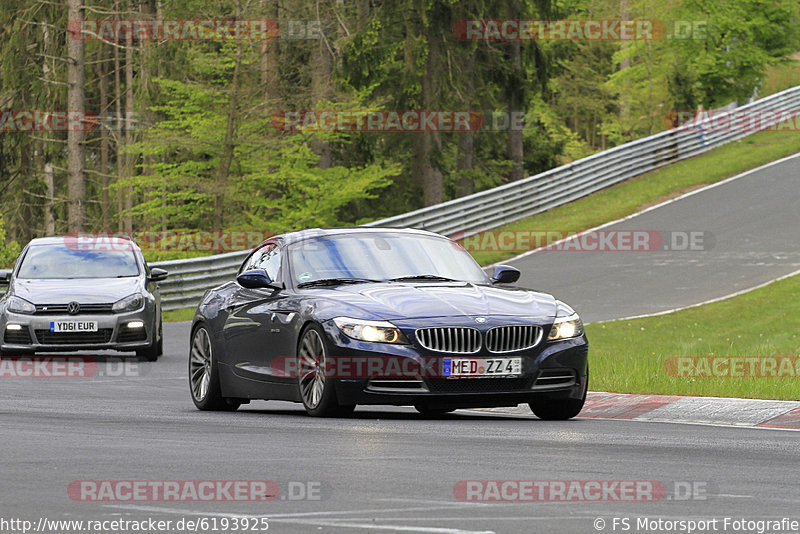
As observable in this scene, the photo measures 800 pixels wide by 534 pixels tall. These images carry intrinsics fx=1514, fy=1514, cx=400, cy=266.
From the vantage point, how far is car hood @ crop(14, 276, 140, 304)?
1983cm

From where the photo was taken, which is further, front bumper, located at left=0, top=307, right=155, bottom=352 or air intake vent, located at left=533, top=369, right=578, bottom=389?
front bumper, located at left=0, top=307, right=155, bottom=352

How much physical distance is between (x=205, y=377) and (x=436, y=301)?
2971mm

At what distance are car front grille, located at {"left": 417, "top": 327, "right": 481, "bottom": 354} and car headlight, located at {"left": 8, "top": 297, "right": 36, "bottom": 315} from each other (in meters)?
9.84

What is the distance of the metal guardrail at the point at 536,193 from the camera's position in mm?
32031

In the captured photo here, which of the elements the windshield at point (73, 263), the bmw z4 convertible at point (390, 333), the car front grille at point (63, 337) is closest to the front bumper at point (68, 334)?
the car front grille at point (63, 337)

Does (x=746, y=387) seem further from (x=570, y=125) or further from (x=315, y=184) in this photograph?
(x=570, y=125)

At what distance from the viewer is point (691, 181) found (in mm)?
41156

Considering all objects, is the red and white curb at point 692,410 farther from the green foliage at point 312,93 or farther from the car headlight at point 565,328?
the green foliage at point 312,93

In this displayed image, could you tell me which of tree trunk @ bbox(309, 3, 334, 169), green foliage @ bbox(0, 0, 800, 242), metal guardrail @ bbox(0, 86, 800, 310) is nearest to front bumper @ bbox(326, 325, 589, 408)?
metal guardrail @ bbox(0, 86, 800, 310)

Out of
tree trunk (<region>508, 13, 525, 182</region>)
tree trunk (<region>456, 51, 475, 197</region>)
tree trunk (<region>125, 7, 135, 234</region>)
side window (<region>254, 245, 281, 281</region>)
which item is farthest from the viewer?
tree trunk (<region>508, 13, 525, 182</region>)

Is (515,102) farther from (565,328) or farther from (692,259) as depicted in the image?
(565,328)

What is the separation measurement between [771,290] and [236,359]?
1583 centimetres

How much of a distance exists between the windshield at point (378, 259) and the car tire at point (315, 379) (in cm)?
87

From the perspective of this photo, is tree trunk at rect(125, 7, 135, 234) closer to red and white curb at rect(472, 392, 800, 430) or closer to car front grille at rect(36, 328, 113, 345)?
car front grille at rect(36, 328, 113, 345)
